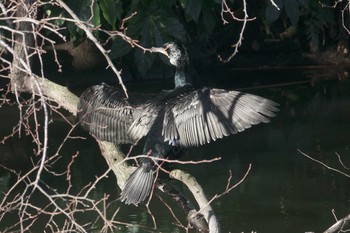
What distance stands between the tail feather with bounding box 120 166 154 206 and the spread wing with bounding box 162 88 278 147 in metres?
0.21

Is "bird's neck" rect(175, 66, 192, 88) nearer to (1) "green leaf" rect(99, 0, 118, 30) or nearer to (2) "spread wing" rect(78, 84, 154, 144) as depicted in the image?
(2) "spread wing" rect(78, 84, 154, 144)

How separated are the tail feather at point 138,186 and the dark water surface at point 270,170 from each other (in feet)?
2.51

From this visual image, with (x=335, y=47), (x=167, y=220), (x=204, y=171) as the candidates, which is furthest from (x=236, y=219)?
(x=335, y=47)

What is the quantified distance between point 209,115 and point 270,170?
213cm

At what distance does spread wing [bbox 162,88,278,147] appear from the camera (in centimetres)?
417

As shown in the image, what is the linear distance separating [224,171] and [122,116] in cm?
189

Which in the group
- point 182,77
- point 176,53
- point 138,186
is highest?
point 176,53

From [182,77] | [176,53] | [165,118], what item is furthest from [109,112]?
[176,53]

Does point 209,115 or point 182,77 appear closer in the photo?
point 209,115

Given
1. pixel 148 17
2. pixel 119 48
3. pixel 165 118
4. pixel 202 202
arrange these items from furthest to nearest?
pixel 119 48 → pixel 148 17 → pixel 165 118 → pixel 202 202

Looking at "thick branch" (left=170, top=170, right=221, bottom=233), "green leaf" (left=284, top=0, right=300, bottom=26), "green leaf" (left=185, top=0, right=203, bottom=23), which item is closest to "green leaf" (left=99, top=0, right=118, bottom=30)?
"green leaf" (left=185, top=0, right=203, bottom=23)

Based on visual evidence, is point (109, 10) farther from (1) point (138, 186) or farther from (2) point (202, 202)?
(2) point (202, 202)

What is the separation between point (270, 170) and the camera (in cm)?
627

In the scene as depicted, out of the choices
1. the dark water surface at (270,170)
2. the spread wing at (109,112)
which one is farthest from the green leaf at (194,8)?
the spread wing at (109,112)
